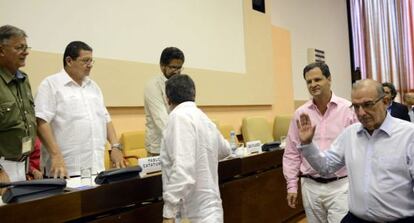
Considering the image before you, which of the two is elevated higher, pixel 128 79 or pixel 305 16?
pixel 305 16

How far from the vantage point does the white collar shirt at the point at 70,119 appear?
7.82 ft

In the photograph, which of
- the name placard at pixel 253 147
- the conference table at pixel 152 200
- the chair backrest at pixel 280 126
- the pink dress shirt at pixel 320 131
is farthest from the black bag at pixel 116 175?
the chair backrest at pixel 280 126

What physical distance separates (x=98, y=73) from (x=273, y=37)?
12.0 feet

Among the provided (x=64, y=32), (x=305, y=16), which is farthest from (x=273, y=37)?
(x=64, y=32)

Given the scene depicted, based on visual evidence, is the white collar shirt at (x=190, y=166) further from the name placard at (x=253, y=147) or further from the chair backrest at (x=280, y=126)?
the chair backrest at (x=280, y=126)

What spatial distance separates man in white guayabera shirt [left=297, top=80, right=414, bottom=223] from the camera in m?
1.78

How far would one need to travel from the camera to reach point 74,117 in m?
2.42

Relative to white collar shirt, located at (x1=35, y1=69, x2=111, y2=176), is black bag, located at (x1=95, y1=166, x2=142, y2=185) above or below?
below

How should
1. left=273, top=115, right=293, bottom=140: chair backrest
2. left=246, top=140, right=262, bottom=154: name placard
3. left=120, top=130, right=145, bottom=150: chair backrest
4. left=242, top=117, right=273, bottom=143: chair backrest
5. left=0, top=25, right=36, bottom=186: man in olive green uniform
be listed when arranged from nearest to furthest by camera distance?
left=0, top=25, right=36, bottom=186: man in olive green uniform → left=246, top=140, right=262, bottom=154: name placard → left=120, top=130, right=145, bottom=150: chair backrest → left=242, top=117, right=273, bottom=143: chair backrest → left=273, top=115, right=293, bottom=140: chair backrest

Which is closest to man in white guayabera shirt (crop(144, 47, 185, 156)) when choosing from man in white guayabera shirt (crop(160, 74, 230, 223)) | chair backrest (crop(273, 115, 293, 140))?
man in white guayabera shirt (crop(160, 74, 230, 223))

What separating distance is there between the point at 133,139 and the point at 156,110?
61.1 inches

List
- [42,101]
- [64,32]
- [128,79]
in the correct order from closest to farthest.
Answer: [42,101]
[64,32]
[128,79]

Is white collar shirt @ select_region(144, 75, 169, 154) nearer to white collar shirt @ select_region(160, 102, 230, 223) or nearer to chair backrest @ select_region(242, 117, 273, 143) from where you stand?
white collar shirt @ select_region(160, 102, 230, 223)

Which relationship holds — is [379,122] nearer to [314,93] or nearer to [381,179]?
[381,179]
